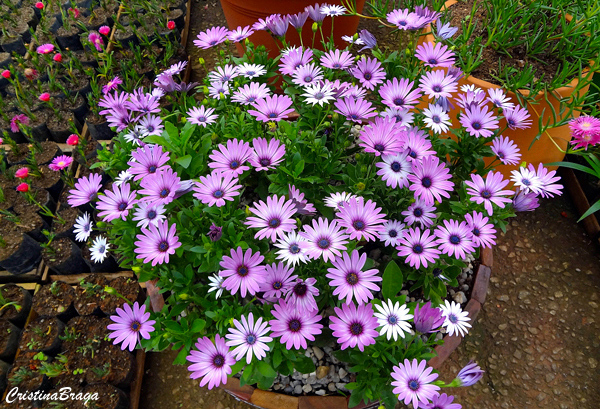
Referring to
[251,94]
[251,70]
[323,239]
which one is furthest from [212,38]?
[323,239]

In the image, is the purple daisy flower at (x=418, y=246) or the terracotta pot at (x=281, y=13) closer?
the purple daisy flower at (x=418, y=246)

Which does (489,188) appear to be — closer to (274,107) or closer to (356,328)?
(356,328)

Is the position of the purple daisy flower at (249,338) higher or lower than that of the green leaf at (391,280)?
lower

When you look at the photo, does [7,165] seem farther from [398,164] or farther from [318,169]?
[398,164]

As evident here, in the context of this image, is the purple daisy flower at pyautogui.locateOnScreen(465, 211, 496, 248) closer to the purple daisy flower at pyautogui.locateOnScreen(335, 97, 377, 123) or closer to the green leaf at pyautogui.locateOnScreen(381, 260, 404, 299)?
the green leaf at pyautogui.locateOnScreen(381, 260, 404, 299)

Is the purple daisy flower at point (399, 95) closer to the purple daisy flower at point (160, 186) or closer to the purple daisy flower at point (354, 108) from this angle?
the purple daisy flower at point (354, 108)

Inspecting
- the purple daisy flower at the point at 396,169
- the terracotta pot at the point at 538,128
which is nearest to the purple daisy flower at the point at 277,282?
the purple daisy flower at the point at 396,169

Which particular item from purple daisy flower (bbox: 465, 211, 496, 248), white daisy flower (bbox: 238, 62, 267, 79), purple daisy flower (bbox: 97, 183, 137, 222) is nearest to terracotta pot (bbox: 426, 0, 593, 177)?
purple daisy flower (bbox: 465, 211, 496, 248)
